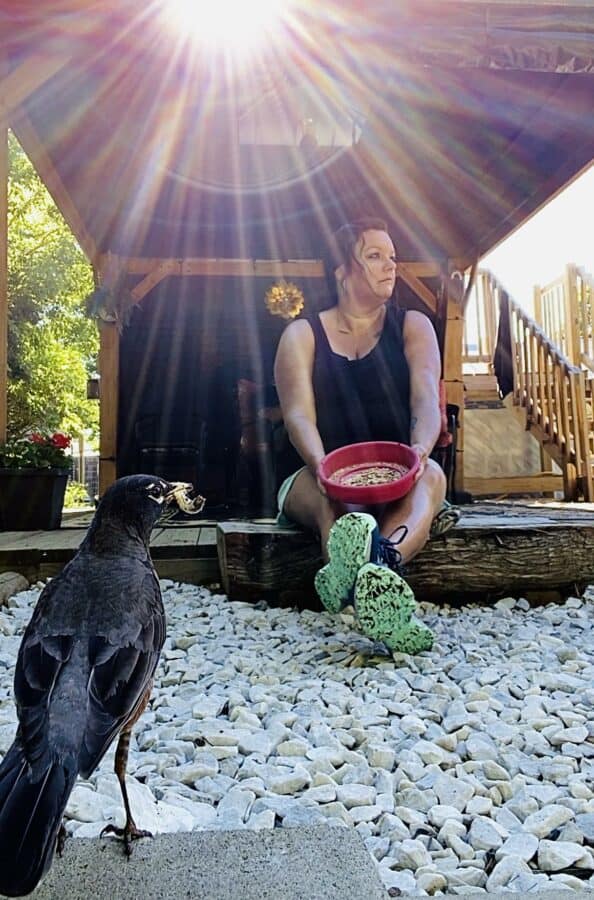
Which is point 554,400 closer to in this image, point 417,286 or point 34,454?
point 417,286

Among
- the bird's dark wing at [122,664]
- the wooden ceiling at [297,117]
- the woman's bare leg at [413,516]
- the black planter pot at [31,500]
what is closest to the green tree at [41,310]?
the wooden ceiling at [297,117]

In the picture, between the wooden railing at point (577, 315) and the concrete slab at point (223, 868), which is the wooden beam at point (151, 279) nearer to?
the wooden railing at point (577, 315)

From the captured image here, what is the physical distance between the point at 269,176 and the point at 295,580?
3.75m

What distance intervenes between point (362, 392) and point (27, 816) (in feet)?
7.49

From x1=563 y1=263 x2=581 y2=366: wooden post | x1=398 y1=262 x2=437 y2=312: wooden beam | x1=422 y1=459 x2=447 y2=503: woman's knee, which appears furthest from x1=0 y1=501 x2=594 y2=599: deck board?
x1=563 y1=263 x2=581 y2=366: wooden post

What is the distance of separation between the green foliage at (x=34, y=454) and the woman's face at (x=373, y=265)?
86.2 inches

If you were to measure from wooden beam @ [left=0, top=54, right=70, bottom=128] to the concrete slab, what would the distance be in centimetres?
291

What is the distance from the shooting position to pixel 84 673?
96 centimetres

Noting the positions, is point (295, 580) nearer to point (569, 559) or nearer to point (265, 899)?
point (569, 559)

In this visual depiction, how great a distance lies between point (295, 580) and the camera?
2.73m

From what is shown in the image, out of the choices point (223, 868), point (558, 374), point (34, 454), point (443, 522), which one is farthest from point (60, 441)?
point (558, 374)

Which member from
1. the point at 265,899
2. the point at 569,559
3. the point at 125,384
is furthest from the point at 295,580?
the point at 125,384

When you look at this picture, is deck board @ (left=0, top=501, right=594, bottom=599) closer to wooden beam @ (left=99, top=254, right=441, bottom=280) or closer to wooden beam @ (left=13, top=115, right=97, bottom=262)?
wooden beam @ (left=13, top=115, right=97, bottom=262)

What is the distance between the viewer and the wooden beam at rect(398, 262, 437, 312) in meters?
6.16
